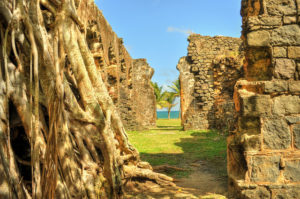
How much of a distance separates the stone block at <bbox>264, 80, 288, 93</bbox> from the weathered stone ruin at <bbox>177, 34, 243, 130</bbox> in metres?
8.57

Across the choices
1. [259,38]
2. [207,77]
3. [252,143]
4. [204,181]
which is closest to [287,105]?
[252,143]

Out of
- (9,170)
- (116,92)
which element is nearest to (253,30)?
(9,170)

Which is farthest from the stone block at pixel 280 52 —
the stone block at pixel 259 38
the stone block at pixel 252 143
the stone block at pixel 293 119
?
the stone block at pixel 252 143

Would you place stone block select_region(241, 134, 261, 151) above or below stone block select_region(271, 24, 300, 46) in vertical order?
below

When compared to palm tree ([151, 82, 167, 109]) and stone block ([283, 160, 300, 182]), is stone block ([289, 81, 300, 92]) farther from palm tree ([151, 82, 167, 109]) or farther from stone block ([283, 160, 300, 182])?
palm tree ([151, 82, 167, 109])

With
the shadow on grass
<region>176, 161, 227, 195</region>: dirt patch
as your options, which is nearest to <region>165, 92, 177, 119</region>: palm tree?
the shadow on grass

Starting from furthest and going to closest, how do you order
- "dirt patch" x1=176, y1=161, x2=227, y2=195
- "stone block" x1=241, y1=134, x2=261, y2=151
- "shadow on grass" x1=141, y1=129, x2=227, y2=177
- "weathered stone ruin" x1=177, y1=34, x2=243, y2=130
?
"weathered stone ruin" x1=177, y1=34, x2=243, y2=130 → "shadow on grass" x1=141, y1=129, x2=227, y2=177 → "dirt patch" x1=176, y1=161, x2=227, y2=195 → "stone block" x1=241, y1=134, x2=261, y2=151

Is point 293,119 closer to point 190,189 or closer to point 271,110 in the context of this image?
point 271,110

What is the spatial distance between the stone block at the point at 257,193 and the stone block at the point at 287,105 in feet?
3.15

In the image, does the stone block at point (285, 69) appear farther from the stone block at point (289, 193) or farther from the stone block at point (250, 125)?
the stone block at point (289, 193)

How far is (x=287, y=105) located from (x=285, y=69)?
0.46 metres

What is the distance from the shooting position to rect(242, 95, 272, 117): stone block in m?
3.00

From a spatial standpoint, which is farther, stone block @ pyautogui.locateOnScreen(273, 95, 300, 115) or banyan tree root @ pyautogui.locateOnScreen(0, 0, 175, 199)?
stone block @ pyautogui.locateOnScreen(273, 95, 300, 115)

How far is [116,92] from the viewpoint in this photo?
34.8 ft
